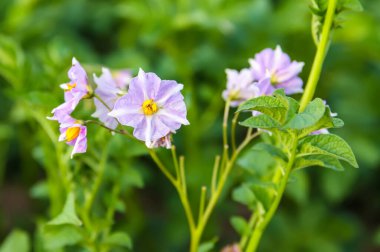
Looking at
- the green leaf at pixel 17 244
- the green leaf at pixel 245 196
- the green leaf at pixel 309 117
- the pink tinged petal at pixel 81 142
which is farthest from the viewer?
the green leaf at pixel 17 244

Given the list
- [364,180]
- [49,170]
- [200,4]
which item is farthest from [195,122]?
[364,180]

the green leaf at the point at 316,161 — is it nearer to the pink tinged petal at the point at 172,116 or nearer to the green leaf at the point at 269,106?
the green leaf at the point at 269,106

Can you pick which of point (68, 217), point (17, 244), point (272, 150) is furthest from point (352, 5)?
point (17, 244)

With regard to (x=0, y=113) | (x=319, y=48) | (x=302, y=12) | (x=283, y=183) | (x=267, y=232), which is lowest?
(x=267, y=232)

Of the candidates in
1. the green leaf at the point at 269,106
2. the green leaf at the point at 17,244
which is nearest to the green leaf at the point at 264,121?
the green leaf at the point at 269,106

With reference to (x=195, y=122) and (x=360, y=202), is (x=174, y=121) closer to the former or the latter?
(x=195, y=122)

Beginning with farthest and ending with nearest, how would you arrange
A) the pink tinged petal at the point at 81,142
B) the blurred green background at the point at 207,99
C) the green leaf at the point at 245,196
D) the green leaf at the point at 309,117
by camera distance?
the blurred green background at the point at 207,99
the green leaf at the point at 245,196
the pink tinged petal at the point at 81,142
the green leaf at the point at 309,117

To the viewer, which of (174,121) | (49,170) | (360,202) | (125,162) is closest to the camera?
(174,121)
